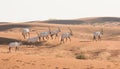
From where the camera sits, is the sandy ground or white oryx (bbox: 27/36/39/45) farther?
white oryx (bbox: 27/36/39/45)

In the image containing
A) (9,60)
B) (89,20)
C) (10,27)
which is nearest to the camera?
(9,60)

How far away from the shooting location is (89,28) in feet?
261

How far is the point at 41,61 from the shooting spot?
28.4 meters

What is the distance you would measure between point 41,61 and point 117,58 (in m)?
9.64

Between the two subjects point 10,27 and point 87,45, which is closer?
point 87,45

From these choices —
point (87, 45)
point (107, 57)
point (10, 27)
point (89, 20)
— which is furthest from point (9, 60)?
point (89, 20)

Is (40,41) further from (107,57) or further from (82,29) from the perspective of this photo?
(82,29)

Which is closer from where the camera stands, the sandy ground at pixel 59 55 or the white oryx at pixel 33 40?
the sandy ground at pixel 59 55

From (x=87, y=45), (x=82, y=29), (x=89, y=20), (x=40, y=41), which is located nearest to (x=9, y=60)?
(x=87, y=45)

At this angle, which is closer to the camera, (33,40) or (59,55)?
(59,55)

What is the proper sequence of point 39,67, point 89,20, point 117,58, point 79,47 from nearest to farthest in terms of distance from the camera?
point 39,67, point 117,58, point 79,47, point 89,20

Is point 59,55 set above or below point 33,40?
below

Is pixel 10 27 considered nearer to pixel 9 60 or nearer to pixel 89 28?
pixel 89 28

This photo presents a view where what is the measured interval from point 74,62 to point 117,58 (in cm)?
839
